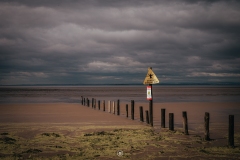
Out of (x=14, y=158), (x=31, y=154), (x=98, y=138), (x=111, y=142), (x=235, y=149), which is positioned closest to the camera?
(x=14, y=158)

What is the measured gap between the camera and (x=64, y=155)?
9.16m

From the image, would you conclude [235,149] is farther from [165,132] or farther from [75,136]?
[75,136]

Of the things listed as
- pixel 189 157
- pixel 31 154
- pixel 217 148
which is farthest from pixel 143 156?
pixel 31 154

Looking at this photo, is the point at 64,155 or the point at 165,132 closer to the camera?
the point at 64,155

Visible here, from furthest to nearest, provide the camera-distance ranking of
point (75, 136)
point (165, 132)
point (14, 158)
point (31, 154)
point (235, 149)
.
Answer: point (165, 132) → point (75, 136) → point (235, 149) → point (31, 154) → point (14, 158)

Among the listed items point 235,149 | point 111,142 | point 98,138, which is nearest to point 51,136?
point 98,138

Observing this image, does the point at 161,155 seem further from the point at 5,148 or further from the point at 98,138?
the point at 5,148

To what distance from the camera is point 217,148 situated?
10102 millimetres

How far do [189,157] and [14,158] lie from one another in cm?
590

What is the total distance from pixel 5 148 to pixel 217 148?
8236 mm

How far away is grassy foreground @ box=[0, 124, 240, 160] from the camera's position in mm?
9086

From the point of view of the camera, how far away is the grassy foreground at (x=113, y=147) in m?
9.09

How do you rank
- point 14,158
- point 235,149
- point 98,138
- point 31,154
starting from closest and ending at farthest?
1. point 14,158
2. point 31,154
3. point 235,149
4. point 98,138

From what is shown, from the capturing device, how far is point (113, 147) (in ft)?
33.9
